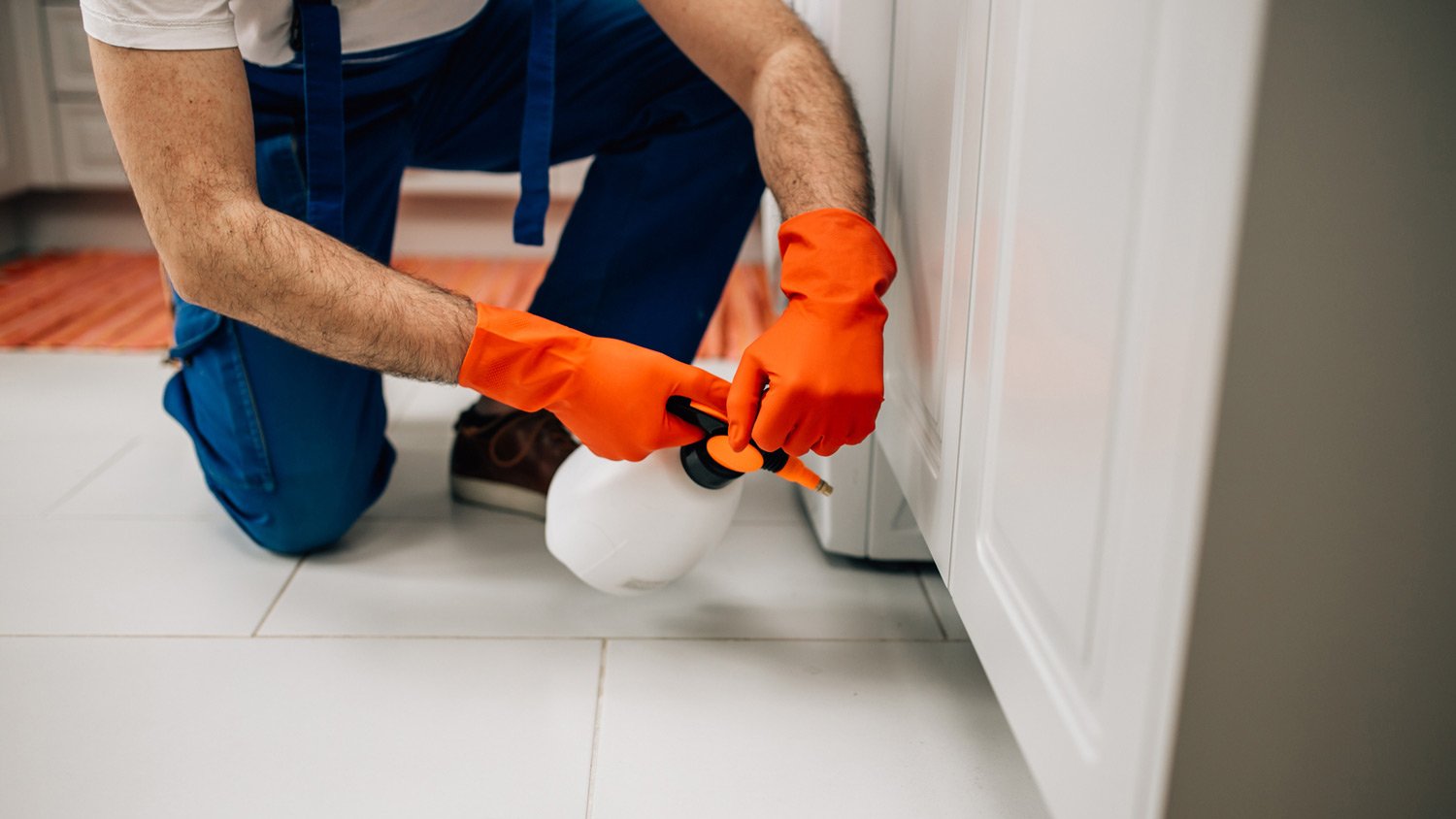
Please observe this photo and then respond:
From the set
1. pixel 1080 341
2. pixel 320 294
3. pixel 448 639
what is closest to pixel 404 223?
pixel 448 639

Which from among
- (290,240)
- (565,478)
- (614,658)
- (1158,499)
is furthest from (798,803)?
(290,240)

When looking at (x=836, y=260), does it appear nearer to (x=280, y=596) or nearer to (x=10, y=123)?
(x=280, y=596)

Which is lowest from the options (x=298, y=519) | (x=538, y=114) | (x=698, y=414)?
(x=298, y=519)

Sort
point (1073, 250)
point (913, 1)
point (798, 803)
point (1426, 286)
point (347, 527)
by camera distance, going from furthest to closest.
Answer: point (347, 527) < point (913, 1) < point (798, 803) < point (1073, 250) < point (1426, 286)

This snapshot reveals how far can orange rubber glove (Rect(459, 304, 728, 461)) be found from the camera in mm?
970

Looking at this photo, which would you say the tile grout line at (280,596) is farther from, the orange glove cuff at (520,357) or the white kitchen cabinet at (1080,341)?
the white kitchen cabinet at (1080,341)

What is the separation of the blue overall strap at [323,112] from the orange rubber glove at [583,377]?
284mm

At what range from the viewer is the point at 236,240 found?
0.95 metres

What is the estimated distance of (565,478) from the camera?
45.4 inches

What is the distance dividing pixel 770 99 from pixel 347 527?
2.32 feet

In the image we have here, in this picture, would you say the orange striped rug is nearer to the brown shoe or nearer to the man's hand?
the brown shoe

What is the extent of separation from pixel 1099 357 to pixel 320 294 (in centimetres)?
64

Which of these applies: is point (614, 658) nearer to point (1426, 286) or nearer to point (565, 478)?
point (565, 478)

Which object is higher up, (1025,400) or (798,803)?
(1025,400)
